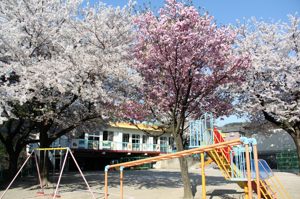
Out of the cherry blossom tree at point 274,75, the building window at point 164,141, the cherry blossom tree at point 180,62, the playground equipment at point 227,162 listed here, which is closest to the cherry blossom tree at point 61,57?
the cherry blossom tree at point 180,62

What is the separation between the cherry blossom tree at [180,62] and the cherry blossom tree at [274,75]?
7.20m

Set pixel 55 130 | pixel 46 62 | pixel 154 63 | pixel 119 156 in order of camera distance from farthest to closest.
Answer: pixel 119 156 → pixel 55 130 → pixel 46 62 → pixel 154 63

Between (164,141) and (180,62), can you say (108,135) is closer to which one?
(164,141)

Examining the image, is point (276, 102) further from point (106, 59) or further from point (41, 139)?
point (41, 139)

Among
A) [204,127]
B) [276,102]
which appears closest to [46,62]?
[204,127]

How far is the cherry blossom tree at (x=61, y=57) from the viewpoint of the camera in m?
14.6

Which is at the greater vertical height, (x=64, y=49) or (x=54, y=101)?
(x=64, y=49)

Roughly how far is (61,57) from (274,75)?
555 inches

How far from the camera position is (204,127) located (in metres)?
12.8

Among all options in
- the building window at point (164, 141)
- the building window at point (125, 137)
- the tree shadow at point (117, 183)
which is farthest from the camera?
the building window at point (164, 141)

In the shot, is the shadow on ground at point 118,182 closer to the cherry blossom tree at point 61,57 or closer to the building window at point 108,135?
the cherry blossom tree at point 61,57

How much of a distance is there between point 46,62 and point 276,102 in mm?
15285

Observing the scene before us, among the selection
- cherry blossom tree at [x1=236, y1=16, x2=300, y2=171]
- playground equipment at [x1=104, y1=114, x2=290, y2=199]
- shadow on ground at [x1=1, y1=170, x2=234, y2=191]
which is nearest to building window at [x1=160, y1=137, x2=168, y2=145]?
shadow on ground at [x1=1, y1=170, x2=234, y2=191]

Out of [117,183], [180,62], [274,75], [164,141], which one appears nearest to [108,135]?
[164,141]
